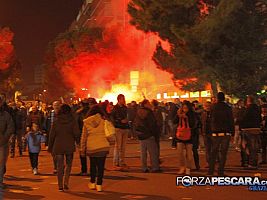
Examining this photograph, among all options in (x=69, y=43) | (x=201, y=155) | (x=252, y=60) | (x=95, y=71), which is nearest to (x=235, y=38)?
(x=252, y=60)

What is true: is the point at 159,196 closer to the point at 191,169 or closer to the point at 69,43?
the point at 191,169

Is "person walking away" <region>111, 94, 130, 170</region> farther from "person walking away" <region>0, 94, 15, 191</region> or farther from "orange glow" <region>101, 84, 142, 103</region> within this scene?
"orange glow" <region>101, 84, 142, 103</region>

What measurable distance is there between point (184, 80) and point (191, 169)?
69.5 feet

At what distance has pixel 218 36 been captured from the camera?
21.3m

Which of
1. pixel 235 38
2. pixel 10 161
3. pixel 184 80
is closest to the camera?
pixel 10 161

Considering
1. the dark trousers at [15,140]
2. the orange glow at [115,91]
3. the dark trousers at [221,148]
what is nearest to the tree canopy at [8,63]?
the orange glow at [115,91]

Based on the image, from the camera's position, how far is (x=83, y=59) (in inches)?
2472

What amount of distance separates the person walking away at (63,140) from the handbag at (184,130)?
108 inches

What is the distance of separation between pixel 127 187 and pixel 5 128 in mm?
2725

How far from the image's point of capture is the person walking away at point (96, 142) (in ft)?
32.5

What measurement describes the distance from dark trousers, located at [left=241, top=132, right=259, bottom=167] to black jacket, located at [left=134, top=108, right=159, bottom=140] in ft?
7.51

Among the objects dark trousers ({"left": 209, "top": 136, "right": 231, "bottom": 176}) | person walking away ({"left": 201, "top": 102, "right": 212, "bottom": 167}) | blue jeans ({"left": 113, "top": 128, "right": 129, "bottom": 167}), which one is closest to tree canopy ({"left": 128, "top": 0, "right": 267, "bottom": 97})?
person walking away ({"left": 201, "top": 102, "right": 212, "bottom": 167})

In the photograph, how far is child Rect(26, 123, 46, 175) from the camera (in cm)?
1252

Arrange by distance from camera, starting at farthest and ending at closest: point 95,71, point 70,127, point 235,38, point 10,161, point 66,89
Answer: point 66,89 < point 95,71 < point 235,38 < point 10,161 < point 70,127
